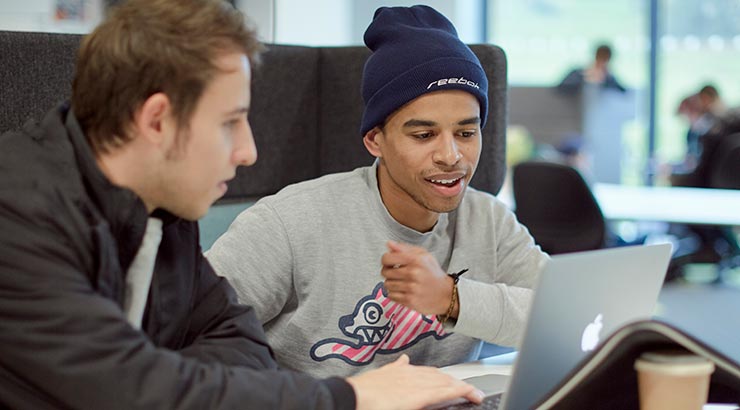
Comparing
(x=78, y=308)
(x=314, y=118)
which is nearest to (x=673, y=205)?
(x=314, y=118)

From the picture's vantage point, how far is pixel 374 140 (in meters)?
1.82

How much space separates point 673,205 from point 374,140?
346cm

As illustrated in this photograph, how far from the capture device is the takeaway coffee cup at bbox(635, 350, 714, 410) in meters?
0.96

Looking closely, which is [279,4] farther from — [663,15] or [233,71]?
[663,15]

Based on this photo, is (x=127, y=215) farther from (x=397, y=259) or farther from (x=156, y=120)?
(x=397, y=259)

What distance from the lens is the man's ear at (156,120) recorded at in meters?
1.00

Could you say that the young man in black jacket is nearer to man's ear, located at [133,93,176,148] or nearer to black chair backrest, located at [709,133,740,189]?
man's ear, located at [133,93,176,148]

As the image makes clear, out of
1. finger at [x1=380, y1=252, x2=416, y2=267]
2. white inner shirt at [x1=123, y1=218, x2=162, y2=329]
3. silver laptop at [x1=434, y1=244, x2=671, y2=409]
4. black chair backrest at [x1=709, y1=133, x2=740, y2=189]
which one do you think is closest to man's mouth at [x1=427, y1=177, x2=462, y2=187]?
finger at [x1=380, y1=252, x2=416, y2=267]

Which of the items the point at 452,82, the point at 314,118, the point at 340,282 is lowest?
the point at 340,282

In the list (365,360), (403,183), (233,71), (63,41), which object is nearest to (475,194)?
(403,183)

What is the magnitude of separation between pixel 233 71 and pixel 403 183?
71 cm

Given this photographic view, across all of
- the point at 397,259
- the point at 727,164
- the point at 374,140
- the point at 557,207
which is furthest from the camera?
the point at 727,164

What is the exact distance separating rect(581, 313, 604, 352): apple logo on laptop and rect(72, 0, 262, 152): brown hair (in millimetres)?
530

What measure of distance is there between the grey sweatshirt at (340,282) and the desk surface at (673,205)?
300 centimetres
